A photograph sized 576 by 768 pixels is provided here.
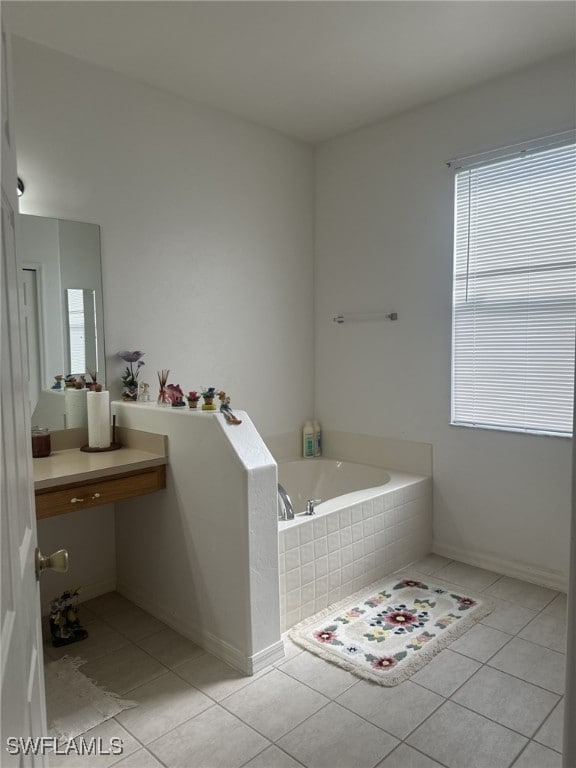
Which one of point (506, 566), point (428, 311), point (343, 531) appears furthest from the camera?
point (428, 311)

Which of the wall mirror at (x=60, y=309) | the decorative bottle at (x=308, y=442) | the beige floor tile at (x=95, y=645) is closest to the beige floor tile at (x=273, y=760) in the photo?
the beige floor tile at (x=95, y=645)

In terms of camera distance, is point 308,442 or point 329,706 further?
point 308,442

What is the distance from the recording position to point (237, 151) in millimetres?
3217

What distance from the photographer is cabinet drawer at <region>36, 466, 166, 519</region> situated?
201 centimetres

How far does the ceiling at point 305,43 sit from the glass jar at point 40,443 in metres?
1.68

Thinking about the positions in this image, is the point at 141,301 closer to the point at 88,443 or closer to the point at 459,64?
the point at 88,443

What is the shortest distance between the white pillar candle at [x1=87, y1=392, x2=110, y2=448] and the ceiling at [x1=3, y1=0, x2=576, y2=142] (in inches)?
61.0

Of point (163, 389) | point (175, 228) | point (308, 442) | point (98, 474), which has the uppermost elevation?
point (175, 228)

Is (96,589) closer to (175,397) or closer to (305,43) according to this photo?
(175,397)

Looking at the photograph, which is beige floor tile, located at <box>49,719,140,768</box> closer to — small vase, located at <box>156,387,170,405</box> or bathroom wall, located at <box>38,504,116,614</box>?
bathroom wall, located at <box>38,504,116,614</box>

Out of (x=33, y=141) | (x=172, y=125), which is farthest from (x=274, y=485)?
(x=172, y=125)

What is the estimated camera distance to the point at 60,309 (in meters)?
2.53

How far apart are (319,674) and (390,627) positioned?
1.48ft

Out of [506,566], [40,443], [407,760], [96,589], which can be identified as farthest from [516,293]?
[96,589]
